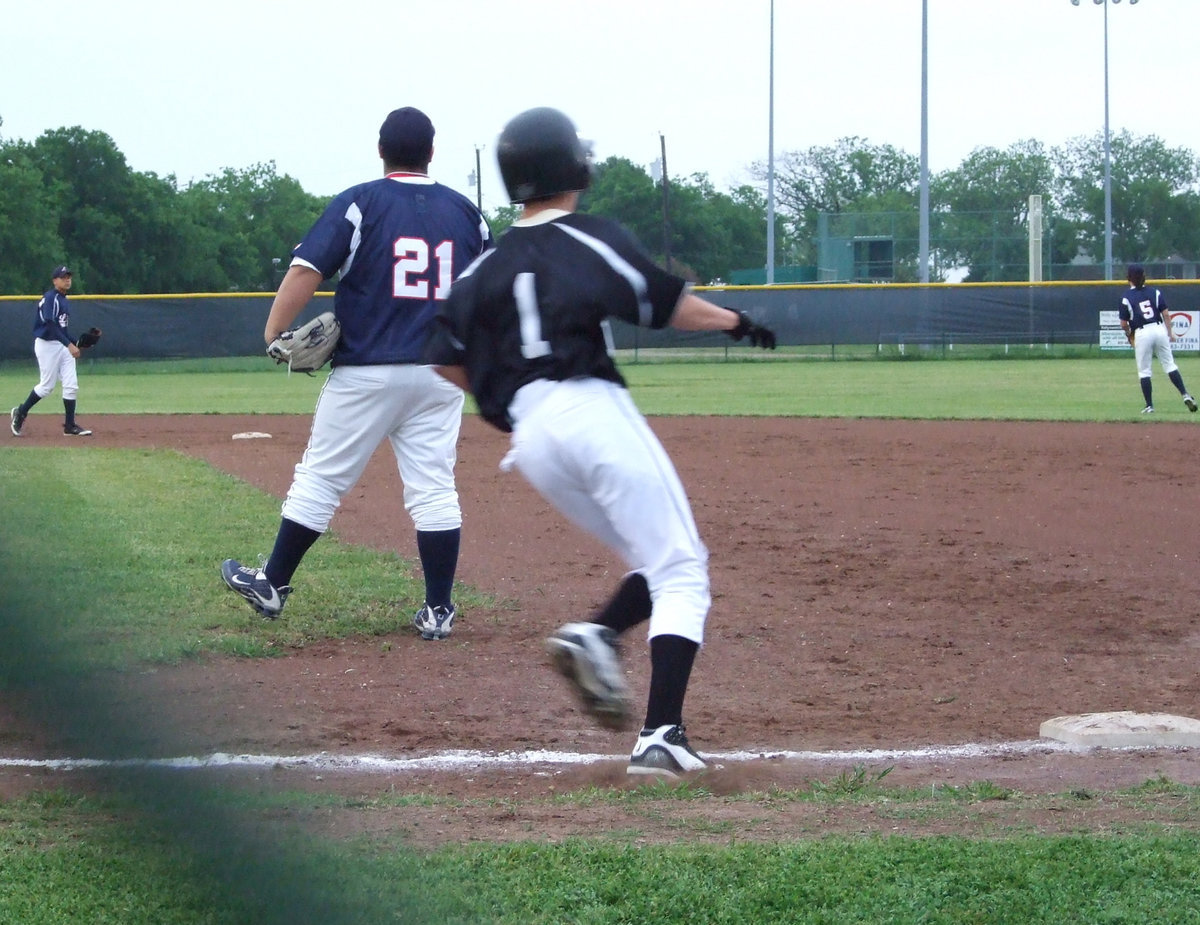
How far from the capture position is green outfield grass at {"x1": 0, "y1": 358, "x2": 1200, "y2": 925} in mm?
1230

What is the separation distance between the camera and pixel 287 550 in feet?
17.8

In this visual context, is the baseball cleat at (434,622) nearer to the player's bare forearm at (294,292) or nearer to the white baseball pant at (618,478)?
the player's bare forearm at (294,292)

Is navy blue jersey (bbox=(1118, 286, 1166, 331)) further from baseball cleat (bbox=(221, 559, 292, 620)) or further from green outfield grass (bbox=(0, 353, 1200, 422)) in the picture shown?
baseball cleat (bbox=(221, 559, 292, 620))

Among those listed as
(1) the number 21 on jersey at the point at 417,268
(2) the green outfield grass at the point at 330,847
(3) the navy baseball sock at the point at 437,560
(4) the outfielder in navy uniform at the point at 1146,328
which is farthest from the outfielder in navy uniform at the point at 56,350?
(4) the outfielder in navy uniform at the point at 1146,328

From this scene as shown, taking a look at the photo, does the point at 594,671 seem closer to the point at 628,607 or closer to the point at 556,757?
the point at 628,607

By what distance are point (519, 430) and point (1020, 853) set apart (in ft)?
4.79

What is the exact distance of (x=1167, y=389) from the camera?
66.8 ft

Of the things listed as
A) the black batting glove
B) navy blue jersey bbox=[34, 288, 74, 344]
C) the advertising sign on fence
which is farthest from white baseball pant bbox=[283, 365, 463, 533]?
the advertising sign on fence

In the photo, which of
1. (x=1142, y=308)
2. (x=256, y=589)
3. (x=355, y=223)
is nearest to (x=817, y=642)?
(x=256, y=589)

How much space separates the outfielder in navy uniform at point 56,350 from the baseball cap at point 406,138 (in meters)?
10.3

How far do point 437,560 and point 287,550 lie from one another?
577 millimetres

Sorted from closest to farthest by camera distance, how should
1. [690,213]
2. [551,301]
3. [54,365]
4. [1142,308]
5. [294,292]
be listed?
[551,301], [294,292], [54,365], [1142,308], [690,213]

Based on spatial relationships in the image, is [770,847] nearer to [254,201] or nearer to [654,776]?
[654,776]

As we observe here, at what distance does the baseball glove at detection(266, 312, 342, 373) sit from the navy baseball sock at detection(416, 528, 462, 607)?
799 millimetres
